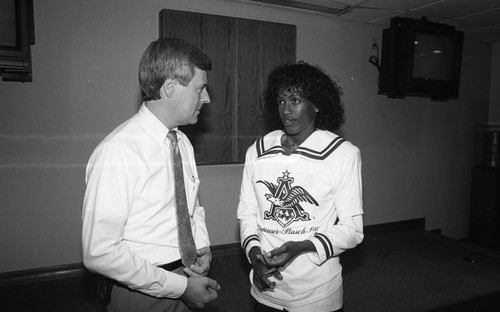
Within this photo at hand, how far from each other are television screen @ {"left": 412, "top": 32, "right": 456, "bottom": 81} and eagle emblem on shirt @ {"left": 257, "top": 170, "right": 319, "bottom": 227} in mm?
3272

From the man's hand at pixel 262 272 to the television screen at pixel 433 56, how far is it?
3446 millimetres

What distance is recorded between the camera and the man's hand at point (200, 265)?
135 cm

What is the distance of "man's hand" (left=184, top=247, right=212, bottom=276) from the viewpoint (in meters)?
1.35

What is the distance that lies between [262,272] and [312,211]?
31 cm

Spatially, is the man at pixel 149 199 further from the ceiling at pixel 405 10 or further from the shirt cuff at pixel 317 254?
the ceiling at pixel 405 10

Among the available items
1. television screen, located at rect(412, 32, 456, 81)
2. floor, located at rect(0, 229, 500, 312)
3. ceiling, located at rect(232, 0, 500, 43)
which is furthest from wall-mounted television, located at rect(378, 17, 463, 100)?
floor, located at rect(0, 229, 500, 312)

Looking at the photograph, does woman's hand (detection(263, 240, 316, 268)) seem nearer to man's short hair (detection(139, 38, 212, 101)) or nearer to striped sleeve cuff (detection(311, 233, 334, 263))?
striped sleeve cuff (detection(311, 233, 334, 263))

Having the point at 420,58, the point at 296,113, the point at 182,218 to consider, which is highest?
the point at 420,58

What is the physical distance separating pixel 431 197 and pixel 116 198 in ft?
15.9

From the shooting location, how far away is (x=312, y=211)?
1461mm

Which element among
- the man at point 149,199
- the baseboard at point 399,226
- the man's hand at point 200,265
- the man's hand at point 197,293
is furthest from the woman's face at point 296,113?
the baseboard at point 399,226

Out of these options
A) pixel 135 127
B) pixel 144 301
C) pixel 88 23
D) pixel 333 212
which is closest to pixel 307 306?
pixel 333 212

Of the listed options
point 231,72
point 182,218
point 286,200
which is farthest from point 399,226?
point 182,218

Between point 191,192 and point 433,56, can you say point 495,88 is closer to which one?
point 433,56
